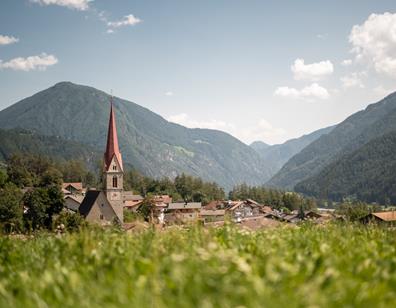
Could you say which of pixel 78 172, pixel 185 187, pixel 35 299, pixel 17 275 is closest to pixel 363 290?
pixel 35 299

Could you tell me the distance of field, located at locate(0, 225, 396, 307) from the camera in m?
3.35

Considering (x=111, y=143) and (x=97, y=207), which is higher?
(x=111, y=143)

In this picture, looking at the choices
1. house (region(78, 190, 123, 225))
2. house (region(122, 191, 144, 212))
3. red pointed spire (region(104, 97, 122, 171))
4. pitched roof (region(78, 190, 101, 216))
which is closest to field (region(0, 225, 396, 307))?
house (region(78, 190, 123, 225))

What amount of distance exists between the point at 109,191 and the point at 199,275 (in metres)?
70.3

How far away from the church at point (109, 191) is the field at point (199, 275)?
60.1 m

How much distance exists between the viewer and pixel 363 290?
11.4 ft

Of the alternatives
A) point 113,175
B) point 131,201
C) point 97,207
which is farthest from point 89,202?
point 131,201

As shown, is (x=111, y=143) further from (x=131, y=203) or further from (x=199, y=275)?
(x=199, y=275)

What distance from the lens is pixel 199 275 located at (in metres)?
3.80

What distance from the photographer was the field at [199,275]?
335 centimetres

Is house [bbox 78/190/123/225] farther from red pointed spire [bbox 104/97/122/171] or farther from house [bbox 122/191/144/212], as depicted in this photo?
house [bbox 122/191/144/212]

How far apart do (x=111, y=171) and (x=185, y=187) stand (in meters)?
68.6

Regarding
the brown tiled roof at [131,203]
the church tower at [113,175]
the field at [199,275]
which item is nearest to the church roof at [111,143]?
the church tower at [113,175]

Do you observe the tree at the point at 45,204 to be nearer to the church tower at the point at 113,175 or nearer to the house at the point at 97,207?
the house at the point at 97,207
